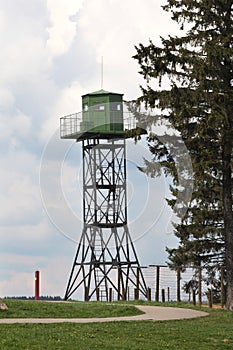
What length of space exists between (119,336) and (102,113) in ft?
94.5

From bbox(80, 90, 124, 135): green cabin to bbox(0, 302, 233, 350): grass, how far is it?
79.1 ft

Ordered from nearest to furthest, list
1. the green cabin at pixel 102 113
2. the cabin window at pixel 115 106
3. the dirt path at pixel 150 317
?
the dirt path at pixel 150 317 < the green cabin at pixel 102 113 < the cabin window at pixel 115 106

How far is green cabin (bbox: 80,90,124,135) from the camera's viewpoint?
157 ft

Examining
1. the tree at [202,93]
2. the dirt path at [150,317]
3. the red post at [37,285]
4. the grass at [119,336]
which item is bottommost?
the grass at [119,336]

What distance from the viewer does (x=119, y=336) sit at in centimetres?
2042

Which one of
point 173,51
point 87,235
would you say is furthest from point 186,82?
point 87,235

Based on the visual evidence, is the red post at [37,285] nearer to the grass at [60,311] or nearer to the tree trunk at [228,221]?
the grass at [60,311]

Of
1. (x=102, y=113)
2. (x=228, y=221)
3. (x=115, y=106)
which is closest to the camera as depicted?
(x=228, y=221)

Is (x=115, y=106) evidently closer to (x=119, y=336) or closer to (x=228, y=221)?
(x=228, y=221)

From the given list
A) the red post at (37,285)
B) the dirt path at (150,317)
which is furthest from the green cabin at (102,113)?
the dirt path at (150,317)

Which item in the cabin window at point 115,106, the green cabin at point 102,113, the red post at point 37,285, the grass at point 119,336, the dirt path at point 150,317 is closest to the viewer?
the grass at point 119,336

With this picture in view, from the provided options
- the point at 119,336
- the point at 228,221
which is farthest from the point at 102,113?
the point at 119,336

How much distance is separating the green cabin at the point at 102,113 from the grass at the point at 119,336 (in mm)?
24100

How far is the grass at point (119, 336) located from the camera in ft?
60.5
